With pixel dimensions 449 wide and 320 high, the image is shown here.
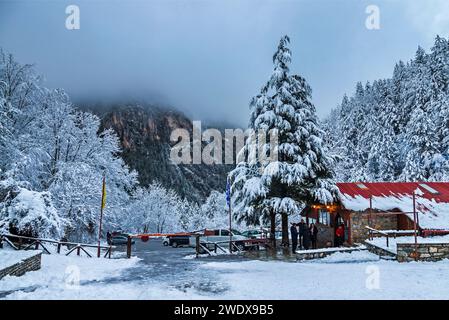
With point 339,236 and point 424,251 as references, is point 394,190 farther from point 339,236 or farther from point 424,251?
point 424,251

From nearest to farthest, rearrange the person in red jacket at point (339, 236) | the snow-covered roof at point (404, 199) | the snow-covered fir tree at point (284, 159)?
the snow-covered roof at point (404, 199)
the person in red jacket at point (339, 236)
the snow-covered fir tree at point (284, 159)

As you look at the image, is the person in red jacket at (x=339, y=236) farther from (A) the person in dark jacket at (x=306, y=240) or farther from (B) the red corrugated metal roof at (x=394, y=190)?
(B) the red corrugated metal roof at (x=394, y=190)

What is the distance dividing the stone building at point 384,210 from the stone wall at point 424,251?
3675mm

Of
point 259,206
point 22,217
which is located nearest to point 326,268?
point 259,206

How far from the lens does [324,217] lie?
24641 mm

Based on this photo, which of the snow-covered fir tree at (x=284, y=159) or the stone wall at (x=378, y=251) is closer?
the stone wall at (x=378, y=251)

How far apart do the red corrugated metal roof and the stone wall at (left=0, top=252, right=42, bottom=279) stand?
16716mm

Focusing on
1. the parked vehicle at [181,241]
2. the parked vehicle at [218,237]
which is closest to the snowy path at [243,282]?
the parked vehicle at [218,237]

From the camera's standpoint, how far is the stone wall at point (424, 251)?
14.6 metres

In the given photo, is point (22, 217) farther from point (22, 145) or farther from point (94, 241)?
point (94, 241)

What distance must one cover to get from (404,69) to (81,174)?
Result: 158 feet

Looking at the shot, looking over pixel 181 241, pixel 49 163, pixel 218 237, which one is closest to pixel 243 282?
pixel 218 237

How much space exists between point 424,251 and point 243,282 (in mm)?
8435
